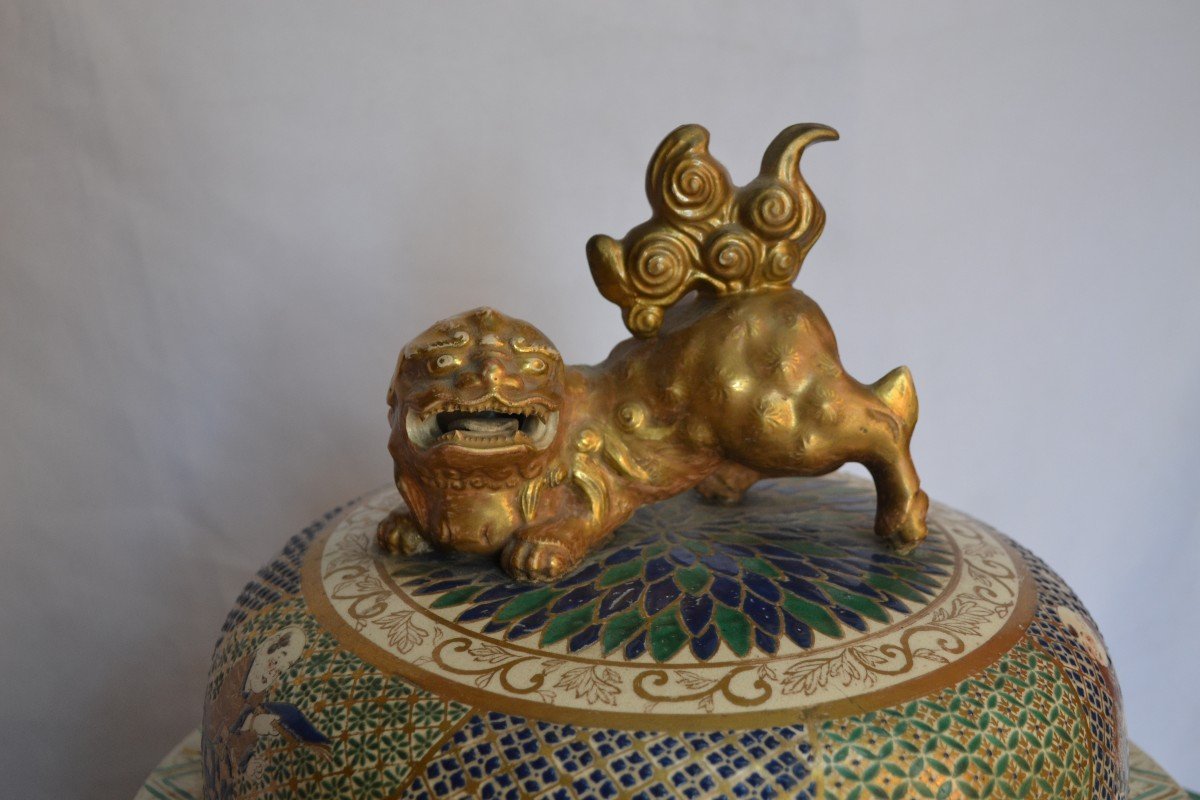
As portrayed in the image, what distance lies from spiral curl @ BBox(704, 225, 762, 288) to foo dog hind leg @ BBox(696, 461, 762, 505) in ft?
1.02

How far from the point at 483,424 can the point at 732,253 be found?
0.38 meters

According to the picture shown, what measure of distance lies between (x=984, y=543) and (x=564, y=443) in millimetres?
612

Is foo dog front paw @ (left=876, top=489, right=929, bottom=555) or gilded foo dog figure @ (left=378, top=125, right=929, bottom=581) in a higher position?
gilded foo dog figure @ (left=378, top=125, right=929, bottom=581)

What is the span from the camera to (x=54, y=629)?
2275 millimetres

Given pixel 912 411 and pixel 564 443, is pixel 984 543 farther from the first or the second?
pixel 564 443

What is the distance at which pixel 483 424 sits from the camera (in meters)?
1.21

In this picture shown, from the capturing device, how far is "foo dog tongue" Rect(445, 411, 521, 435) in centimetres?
120

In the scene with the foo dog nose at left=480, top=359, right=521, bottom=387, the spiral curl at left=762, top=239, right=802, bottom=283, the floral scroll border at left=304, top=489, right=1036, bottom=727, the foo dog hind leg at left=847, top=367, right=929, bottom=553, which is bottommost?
the floral scroll border at left=304, top=489, right=1036, bottom=727

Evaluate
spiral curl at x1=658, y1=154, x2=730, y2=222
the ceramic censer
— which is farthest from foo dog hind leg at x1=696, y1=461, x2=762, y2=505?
spiral curl at x1=658, y1=154, x2=730, y2=222

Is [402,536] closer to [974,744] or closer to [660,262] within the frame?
[660,262]

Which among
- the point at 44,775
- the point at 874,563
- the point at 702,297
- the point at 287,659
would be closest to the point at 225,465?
the point at 44,775

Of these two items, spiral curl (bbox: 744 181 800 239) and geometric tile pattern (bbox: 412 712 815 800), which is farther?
spiral curl (bbox: 744 181 800 239)

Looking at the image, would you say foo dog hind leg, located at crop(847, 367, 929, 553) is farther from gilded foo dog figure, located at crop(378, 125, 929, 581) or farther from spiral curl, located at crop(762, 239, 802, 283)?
spiral curl, located at crop(762, 239, 802, 283)

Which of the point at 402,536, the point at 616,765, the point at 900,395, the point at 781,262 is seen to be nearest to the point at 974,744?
the point at 616,765
